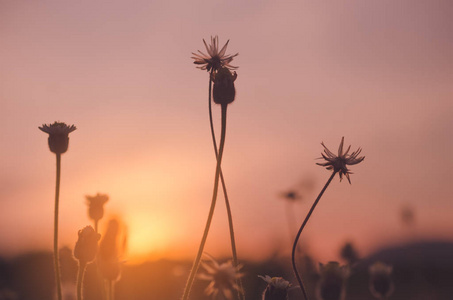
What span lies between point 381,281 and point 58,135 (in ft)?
9.24

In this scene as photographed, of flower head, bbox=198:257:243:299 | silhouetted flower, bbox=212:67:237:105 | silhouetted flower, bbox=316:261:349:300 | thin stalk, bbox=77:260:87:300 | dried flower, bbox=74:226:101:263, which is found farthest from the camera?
silhouetted flower, bbox=212:67:237:105

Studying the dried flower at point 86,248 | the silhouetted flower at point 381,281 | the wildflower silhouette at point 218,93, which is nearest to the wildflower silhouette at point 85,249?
the dried flower at point 86,248

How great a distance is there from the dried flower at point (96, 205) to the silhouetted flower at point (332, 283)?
8.05ft

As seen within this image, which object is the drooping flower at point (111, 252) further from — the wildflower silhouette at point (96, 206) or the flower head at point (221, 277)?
the flower head at point (221, 277)

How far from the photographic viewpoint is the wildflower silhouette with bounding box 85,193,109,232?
4988mm

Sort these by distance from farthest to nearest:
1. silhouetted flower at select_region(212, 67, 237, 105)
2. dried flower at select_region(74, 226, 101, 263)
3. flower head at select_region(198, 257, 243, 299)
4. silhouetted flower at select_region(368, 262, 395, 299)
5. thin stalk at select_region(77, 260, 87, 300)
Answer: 1. silhouetted flower at select_region(212, 67, 237, 105)
2. silhouetted flower at select_region(368, 262, 395, 299)
3. dried flower at select_region(74, 226, 101, 263)
4. thin stalk at select_region(77, 260, 87, 300)
5. flower head at select_region(198, 257, 243, 299)

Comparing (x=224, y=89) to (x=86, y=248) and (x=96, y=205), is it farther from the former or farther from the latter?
(x=96, y=205)

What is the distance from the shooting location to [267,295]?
11.9 feet

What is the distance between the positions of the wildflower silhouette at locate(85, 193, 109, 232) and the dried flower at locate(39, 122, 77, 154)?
0.84 metres

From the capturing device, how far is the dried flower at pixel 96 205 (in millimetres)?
4988

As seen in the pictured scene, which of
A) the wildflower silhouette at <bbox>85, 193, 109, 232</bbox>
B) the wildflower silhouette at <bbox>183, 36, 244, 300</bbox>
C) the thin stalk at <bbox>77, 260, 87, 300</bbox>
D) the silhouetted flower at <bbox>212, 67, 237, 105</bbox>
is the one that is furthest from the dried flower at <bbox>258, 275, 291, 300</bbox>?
→ the wildflower silhouette at <bbox>85, 193, 109, 232</bbox>

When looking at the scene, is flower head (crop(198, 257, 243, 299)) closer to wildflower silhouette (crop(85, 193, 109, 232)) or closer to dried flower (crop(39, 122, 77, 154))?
dried flower (crop(39, 122, 77, 154))

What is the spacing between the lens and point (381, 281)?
4.05m

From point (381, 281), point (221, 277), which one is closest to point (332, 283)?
point (221, 277)
